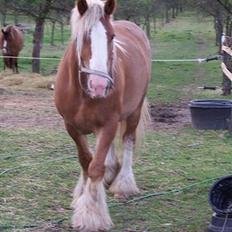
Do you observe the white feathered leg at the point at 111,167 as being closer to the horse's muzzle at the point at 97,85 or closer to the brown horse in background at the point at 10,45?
the horse's muzzle at the point at 97,85

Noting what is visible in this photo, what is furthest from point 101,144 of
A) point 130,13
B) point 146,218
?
point 130,13

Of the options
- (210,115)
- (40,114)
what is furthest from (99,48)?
(40,114)

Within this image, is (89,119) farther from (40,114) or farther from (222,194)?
(40,114)

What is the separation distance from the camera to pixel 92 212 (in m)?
3.96

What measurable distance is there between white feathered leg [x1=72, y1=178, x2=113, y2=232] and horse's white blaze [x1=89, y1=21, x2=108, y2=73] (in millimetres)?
832

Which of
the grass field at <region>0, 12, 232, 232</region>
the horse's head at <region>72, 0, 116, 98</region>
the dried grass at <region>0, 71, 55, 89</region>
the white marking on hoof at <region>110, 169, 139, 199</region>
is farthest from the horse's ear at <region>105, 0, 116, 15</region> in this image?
the dried grass at <region>0, 71, 55, 89</region>

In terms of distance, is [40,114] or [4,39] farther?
[4,39]

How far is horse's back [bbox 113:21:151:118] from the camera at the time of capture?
15.4 ft

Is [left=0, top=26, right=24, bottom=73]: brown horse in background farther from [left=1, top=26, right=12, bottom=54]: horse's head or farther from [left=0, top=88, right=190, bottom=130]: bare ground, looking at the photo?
[left=0, top=88, right=190, bottom=130]: bare ground

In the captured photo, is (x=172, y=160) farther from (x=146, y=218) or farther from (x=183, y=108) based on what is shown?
(x=183, y=108)

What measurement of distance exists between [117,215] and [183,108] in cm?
591

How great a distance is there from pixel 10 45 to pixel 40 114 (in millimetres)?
8216

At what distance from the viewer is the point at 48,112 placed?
944 cm

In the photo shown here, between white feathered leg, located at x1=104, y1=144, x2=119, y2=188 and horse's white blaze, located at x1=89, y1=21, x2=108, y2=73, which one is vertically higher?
horse's white blaze, located at x1=89, y1=21, x2=108, y2=73
